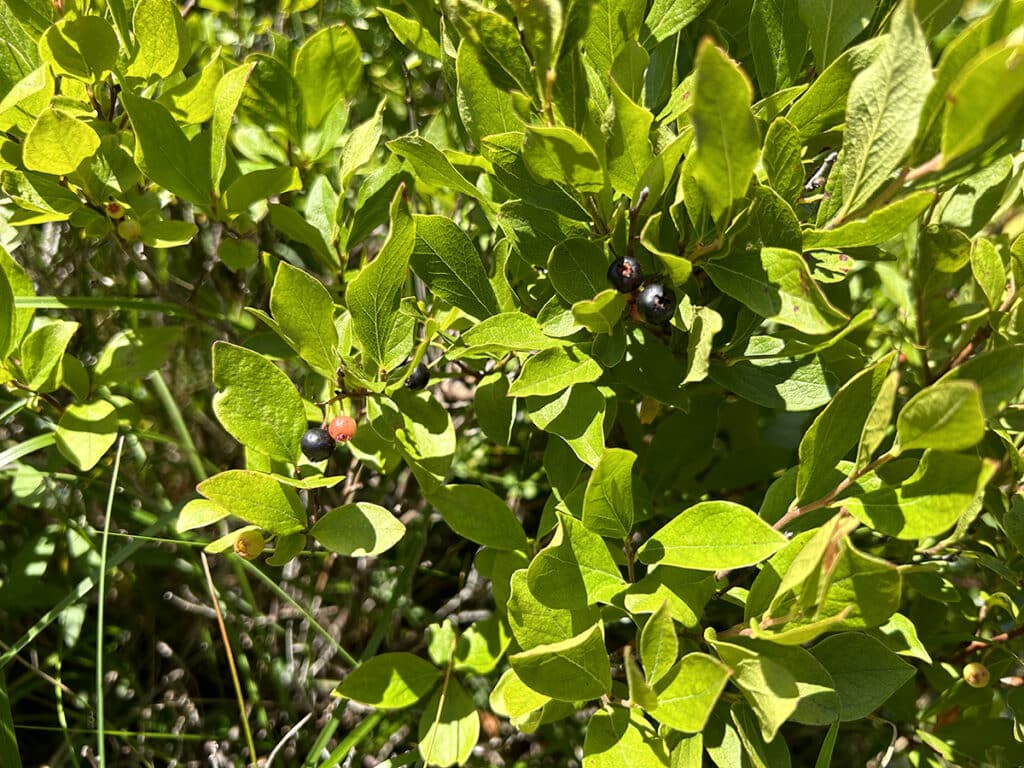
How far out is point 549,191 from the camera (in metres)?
1.15

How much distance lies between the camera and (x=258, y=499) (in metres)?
1.17

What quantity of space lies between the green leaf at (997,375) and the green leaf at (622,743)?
1.93 ft

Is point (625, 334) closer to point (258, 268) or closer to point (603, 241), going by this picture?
point (603, 241)

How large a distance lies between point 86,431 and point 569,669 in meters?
0.97

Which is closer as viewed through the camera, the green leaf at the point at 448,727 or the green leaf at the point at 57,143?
the green leaf at the point at 57,143

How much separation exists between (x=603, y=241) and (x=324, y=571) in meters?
1.23

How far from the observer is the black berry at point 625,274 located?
3.61 ft

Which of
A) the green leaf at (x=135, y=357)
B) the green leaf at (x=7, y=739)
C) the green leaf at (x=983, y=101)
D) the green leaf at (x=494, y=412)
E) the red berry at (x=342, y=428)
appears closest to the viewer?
the green leaf at (x=983, y=101)

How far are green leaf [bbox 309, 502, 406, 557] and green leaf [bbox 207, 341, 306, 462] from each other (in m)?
0.12

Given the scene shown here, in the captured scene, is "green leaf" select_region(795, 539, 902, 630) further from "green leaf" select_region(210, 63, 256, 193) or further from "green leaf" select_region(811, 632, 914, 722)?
"green leaf" select_region(210, 63, 256, 193)

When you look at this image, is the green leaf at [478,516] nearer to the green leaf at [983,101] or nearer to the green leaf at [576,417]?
the green leaf at [576,417]

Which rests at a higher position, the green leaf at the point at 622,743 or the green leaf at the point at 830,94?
the green leaf at the point at 830,94

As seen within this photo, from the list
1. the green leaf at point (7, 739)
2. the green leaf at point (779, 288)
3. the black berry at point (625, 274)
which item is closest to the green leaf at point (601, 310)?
the black berry at point (625, 274)

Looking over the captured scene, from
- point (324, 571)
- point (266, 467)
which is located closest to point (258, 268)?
point (324, 571)
